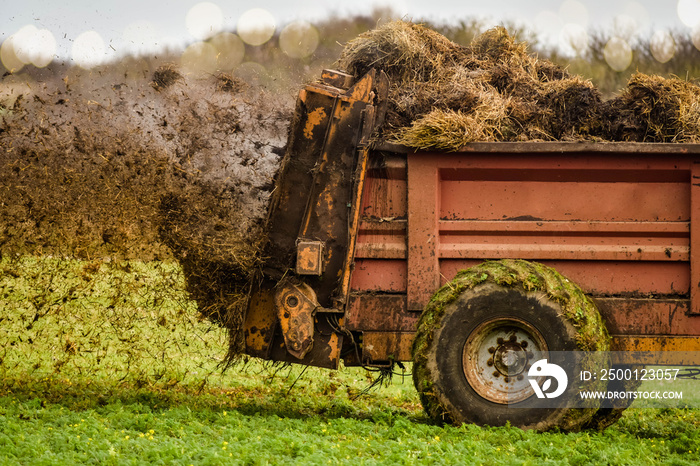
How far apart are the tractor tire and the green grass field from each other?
6.4 inches

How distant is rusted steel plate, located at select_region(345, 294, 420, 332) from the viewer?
15.5 ft

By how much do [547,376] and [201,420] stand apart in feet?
8.23

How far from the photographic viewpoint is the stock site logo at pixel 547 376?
430cm

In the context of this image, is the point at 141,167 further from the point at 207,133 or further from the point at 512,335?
the point at 512,335

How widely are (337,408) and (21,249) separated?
9.93ft

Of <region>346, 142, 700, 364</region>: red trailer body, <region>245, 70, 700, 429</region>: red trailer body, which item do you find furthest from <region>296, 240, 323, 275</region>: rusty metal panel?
<region>346, 142, 700, 364</region>: red trailer body

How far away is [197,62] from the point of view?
6.46m

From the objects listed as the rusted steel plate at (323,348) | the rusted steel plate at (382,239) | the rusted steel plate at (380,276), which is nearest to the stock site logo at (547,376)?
the rusted steel plate at (380,276)

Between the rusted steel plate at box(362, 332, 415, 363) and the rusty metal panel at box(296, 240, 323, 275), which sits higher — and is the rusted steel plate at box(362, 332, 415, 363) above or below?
below

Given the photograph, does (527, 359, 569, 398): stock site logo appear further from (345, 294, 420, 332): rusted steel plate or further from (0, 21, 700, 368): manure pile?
(0, 21, 700, 368): manure pile

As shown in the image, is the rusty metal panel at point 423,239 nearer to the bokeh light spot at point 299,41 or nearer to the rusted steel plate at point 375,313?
the rusted steel plate at point 375,313

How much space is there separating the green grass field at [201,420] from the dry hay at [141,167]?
26 cm

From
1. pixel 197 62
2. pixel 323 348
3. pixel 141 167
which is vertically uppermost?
pixel 197 62

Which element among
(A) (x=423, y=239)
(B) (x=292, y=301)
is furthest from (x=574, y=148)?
(B) (x=292, y=301)
